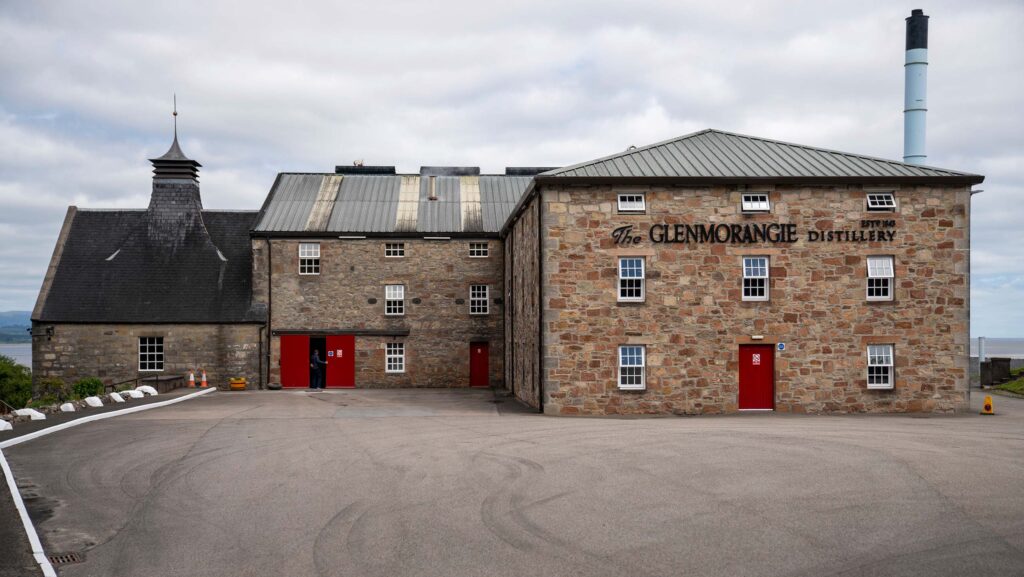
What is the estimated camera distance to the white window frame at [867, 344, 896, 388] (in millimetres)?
→ 24266

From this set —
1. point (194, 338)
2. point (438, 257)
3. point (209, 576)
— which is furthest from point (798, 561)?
point (194, 338)

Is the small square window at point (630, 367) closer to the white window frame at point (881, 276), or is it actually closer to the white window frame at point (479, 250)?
the white window frame at point (881, 276)

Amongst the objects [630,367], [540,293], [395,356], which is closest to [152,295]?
[395,356]

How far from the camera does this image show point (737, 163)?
24922 mm

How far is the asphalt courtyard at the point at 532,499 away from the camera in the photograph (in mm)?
9039

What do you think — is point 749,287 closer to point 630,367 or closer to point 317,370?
point 630,367

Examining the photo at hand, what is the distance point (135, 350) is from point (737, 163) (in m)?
26.2

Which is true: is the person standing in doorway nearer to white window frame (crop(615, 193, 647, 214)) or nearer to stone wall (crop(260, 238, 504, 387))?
stone wall (crop(260, 238, 504, 387))

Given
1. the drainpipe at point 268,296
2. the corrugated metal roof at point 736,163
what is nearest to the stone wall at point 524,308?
the corrugated metal roof at point 736,163

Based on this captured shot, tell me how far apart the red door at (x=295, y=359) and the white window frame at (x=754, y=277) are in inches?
781

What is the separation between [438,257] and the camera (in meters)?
36.2

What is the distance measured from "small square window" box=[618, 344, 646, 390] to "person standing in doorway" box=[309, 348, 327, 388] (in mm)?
16274

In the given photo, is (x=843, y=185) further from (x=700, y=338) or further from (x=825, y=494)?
(x=825, y=494)

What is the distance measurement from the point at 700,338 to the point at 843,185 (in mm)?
6488
